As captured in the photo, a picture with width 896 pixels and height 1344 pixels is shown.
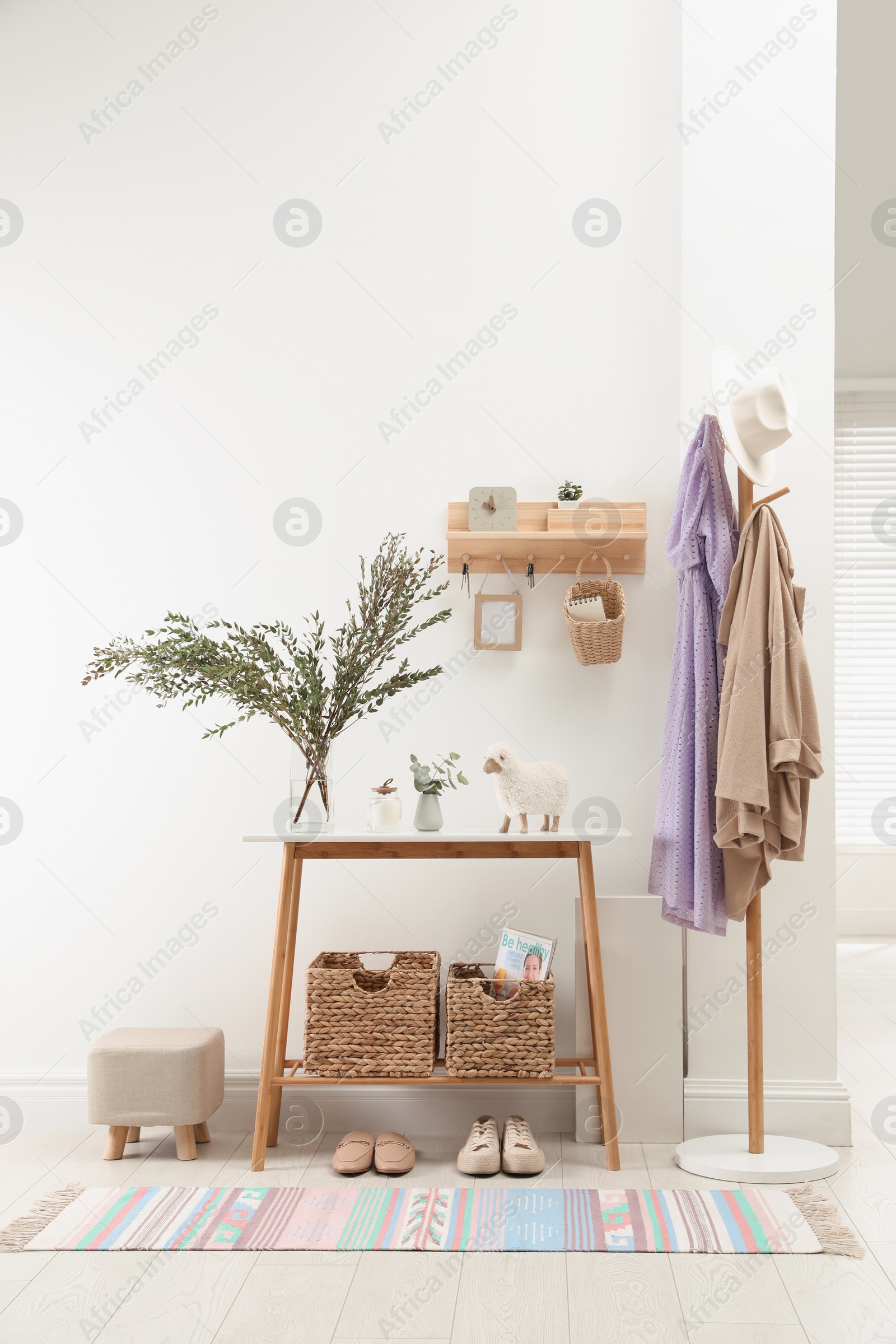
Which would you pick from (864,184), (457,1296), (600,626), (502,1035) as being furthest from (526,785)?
(864,184)

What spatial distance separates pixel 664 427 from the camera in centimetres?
270

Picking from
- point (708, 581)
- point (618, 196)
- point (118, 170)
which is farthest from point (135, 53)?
point (708, 581)

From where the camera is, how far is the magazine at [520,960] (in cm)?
239

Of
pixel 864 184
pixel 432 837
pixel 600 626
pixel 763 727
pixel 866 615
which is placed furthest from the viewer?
pixel 866 615

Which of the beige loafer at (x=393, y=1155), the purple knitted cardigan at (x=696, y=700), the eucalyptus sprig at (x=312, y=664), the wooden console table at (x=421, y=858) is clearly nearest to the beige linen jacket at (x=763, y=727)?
the purple knitted cardigan at (x=696, y=700)

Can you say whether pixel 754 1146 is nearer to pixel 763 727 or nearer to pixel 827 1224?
pixel 827 1224

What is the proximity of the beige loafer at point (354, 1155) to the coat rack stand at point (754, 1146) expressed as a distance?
71cm

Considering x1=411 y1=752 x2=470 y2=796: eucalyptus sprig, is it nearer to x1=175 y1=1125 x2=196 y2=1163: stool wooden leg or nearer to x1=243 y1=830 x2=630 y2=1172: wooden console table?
x1=243 y1=830 x2=630 y2=1172: wooden console table

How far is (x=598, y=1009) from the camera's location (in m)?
2.31

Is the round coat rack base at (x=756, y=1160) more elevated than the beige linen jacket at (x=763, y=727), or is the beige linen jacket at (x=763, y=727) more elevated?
the beige linen jacket at (x=763, y=727)

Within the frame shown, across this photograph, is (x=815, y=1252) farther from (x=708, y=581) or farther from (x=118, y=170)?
(x=118, y=170)

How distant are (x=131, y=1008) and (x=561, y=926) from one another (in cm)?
116

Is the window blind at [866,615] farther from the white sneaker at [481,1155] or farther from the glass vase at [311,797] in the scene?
the glass vase at [311,797]

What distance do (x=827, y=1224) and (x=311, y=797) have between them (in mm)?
1400
